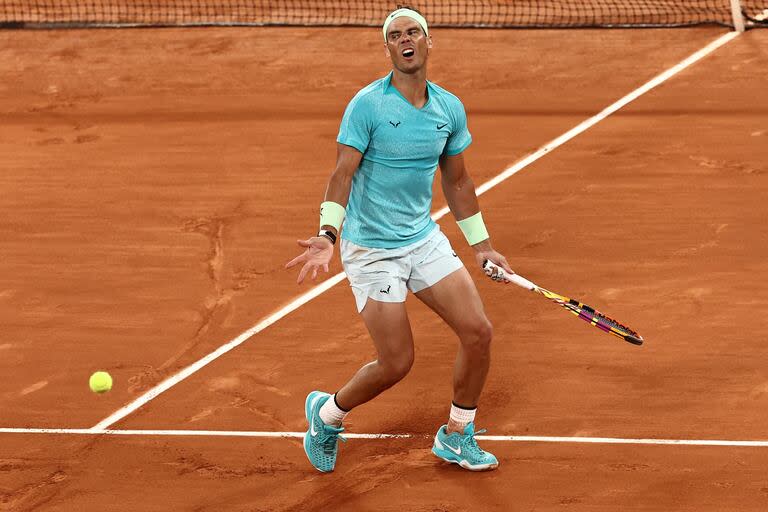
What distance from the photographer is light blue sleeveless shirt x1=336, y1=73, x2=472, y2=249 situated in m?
Answer: 6.98

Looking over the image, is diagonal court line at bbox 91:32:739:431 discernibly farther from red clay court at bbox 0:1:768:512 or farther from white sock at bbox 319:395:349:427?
white sock at bbox 319:395:349:427

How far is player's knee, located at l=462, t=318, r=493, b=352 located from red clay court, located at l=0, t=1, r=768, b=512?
0.85 m

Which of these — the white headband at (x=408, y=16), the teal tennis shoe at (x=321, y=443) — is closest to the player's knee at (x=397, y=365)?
the teal tennis shoe at (x=321, y=443)

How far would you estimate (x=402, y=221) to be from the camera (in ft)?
23.7

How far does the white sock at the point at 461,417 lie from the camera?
751cm

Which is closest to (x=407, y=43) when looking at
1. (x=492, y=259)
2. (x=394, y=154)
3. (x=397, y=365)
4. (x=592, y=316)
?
(x=394, y=154)

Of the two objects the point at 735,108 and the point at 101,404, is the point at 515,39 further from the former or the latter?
the point at 101,404

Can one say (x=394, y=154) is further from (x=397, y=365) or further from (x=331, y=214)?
(x=397, y=365)

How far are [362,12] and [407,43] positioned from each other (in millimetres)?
10179

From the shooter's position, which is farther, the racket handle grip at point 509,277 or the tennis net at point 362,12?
the tennis net at point 362,12

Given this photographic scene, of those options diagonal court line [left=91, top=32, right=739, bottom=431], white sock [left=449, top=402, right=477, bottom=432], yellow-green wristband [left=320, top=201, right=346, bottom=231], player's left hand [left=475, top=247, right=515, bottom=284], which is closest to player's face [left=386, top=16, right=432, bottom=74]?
yellow-green wristband [left=320, top=201, right=346, bottom=231]

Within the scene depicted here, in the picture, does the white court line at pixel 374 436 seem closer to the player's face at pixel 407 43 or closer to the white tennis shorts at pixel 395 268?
the white tennis shorts at pixel 395 268

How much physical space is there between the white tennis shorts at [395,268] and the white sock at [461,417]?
30.0 inches

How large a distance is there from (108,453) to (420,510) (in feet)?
6.62
